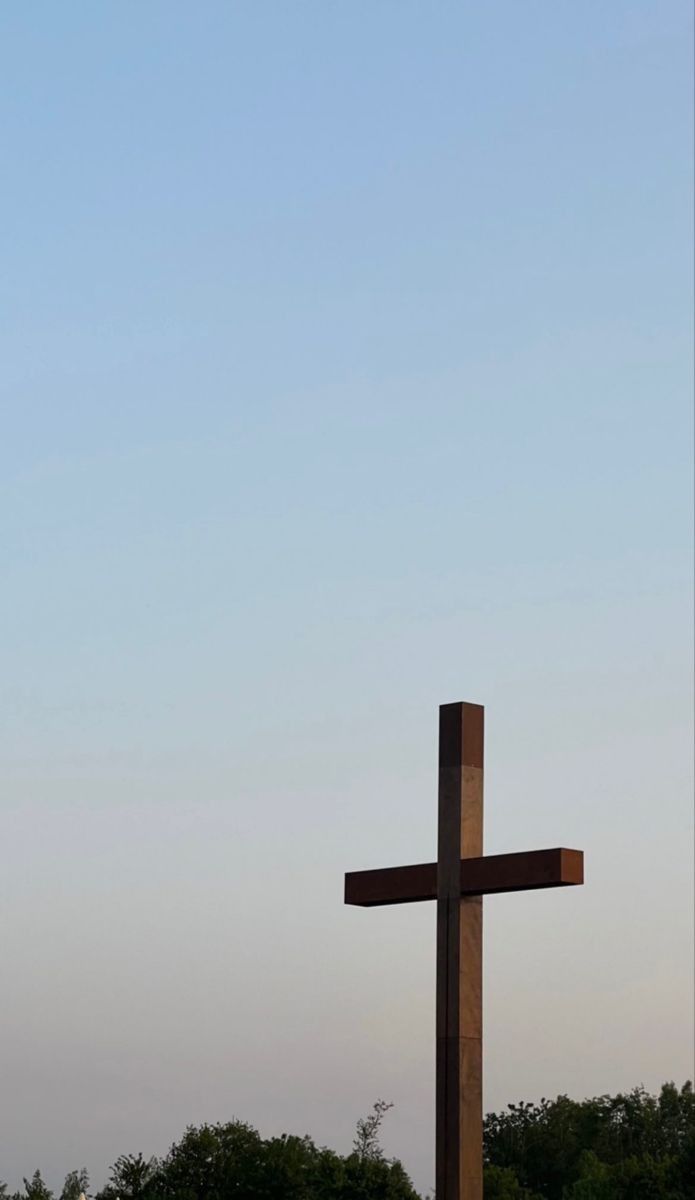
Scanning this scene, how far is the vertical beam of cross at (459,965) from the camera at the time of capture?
15539 mm

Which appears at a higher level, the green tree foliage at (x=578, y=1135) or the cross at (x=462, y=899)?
the green tree foliage at (x=578, y=1135)

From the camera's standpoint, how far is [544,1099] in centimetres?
8994

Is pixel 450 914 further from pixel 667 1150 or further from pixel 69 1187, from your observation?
pixel 69 1187

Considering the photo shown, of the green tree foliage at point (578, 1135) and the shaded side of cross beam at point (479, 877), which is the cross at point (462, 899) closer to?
the shaded side of cross beam at point (479, 877)

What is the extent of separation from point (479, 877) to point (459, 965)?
0.71 meters

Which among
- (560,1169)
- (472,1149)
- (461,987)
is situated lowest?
(472,1149)

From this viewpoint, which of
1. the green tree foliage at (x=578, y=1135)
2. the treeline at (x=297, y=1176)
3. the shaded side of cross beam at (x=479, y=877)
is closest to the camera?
the shaded side of cross beam at (x=479, y=877)

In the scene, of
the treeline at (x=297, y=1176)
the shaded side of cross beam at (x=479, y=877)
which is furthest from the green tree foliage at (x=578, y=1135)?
the shaded side of cross beam at (x=479, y=877)

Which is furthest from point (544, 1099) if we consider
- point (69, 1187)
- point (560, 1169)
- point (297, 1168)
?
point (297, 1168)

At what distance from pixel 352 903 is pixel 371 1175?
1671 inches

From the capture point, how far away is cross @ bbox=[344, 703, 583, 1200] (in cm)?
1550

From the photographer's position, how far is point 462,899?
52.4 feet

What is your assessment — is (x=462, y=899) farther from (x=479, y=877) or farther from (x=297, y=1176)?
(x=297, y=1176)

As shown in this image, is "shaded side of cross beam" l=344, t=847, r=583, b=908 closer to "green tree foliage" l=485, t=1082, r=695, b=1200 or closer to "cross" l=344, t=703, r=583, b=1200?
"cross" l=344, t=703, r=583, b=1200
